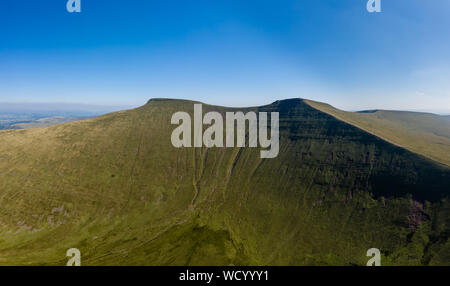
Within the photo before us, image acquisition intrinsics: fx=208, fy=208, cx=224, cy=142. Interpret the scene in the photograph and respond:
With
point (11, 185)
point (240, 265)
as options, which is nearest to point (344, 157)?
point (240, 265)

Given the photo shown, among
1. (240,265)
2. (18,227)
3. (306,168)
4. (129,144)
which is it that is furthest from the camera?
(129,144)

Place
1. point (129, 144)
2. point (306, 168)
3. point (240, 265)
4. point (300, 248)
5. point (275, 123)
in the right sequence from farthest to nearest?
point (275, 123), point (129, 144), point (306, 168), point (300, 248), point (240, 265)

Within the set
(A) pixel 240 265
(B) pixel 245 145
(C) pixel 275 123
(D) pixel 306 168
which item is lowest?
(A) pixel 240 265

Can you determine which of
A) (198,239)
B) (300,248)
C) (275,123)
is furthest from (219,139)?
(300,248)

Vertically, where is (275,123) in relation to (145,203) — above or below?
above

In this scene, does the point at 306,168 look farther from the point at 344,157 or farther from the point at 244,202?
the point at 244,202

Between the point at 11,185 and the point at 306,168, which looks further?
the point at 306,168
